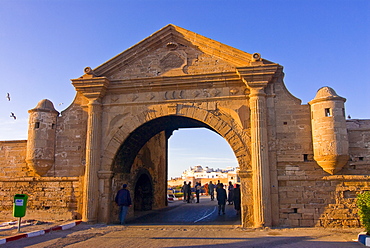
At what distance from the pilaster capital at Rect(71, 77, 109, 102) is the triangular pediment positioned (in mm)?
520

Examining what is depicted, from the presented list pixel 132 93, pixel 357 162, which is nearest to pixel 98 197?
pixel 132 93

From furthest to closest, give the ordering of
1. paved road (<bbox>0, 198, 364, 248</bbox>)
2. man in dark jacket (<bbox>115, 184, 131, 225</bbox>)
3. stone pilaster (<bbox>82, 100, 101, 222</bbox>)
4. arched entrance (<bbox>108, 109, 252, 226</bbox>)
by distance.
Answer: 1. arched entrance (<bbox>108, 109, 252, 226</bbox>)
2. man in dark jacket (<bbox>115, 184, 131, 225</bbox>)
3. stone pilaster (<bbox>82, 100, 101, 222</bbox>)
4. paved road (<bbox>0, 198, 364, 248</bbox>)

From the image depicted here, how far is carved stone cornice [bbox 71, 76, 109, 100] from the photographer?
446 inches

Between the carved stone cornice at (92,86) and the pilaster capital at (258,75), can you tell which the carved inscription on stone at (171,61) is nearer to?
the carved stone cornice at (92,86)

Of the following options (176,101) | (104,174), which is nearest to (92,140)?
(104,174)

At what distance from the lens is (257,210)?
978 centimetres

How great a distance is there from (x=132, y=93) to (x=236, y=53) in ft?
12.0

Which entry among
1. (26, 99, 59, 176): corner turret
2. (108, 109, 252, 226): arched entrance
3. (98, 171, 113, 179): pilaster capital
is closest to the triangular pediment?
(108, 109, 252, 226): arched entrance

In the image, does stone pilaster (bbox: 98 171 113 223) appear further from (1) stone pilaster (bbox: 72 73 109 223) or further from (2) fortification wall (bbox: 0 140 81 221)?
(2) fortification wall (bbox: 0 140 81 221)

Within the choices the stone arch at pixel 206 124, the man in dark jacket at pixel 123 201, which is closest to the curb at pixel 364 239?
the stone arch at pixel 206 124

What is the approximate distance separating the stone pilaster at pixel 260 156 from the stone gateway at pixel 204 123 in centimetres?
3

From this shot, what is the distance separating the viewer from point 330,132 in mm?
9789

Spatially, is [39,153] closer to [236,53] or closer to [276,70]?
[236,53]

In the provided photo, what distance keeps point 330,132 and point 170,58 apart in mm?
5531
